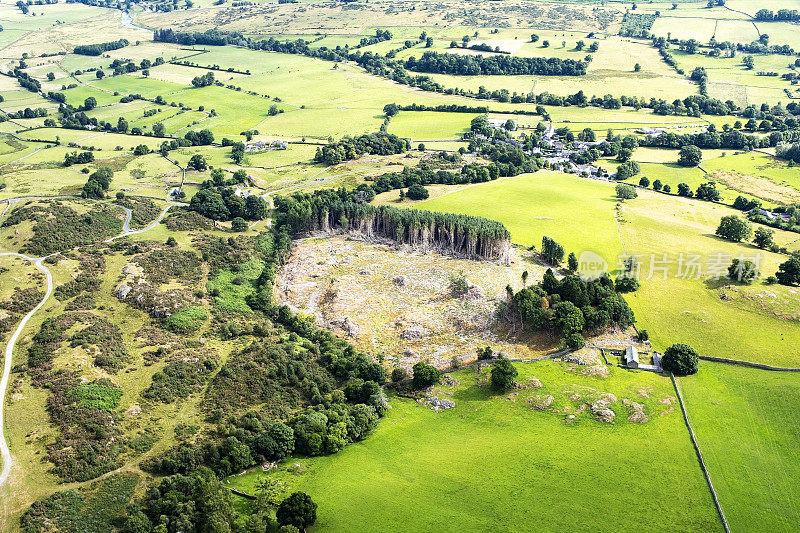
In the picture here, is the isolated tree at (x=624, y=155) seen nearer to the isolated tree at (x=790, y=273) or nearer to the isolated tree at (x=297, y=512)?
the isolated tree at (x=790, y=273)

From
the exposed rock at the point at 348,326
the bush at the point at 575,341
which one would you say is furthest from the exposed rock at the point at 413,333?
the bush at the point at 575,341

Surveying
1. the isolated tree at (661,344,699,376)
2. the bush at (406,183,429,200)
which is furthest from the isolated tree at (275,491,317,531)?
the bush at (406,183,429,200)

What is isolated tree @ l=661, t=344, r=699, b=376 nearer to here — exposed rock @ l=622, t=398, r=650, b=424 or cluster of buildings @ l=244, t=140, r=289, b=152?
exposed rock @ l=622, t=398, r=650, b=424

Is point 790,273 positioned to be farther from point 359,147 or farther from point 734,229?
point 359,147

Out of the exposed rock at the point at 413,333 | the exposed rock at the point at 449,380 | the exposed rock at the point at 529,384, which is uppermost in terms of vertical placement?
the exposed rock at the point at 413,333

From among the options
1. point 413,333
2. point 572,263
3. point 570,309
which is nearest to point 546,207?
point 572,263

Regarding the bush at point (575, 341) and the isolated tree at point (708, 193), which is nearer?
the bush at point (575, 341)
